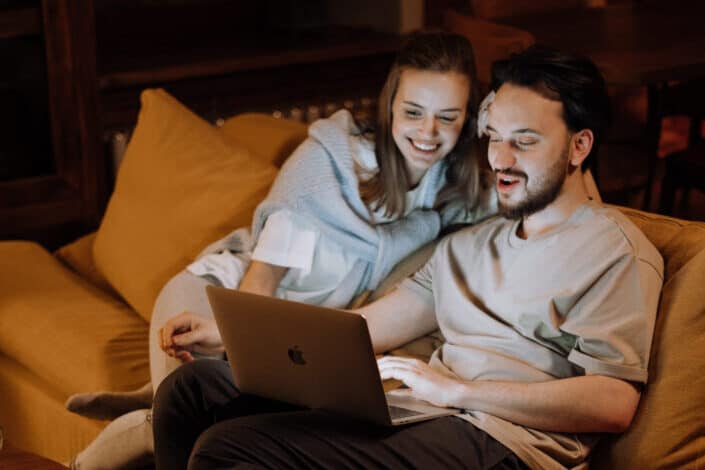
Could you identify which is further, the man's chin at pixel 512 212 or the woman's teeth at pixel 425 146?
the woman's teeth at pixel 425 146

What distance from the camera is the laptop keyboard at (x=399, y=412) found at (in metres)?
1.95

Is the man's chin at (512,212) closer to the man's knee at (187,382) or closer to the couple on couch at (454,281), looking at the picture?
the couple on couch at (454,281)

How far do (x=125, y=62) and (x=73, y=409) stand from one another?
2.07 meters

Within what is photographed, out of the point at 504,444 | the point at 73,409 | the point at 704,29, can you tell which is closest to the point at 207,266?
the point at 73,409

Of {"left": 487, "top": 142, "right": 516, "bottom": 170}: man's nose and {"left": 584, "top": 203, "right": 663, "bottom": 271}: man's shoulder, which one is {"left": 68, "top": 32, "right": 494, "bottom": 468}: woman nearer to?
{"left": 487, "top": 142, "right": 516, "bottom": 170}: man's nose

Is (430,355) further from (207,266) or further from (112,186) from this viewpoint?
(112,186)

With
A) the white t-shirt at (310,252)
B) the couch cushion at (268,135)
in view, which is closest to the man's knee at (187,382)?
the white t-shirt at (310,252)

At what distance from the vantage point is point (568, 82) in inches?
80.0

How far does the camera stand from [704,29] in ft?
12.9

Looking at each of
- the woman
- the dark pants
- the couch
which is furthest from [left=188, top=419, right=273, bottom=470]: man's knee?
the couch

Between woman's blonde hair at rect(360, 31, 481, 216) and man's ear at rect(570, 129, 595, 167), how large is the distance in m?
0.40

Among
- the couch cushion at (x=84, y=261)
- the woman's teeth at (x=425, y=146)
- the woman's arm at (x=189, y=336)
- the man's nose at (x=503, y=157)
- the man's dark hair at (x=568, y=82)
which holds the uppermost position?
the man's dark hair at (x=568, y=82)

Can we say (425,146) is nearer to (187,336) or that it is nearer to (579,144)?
(579,144)

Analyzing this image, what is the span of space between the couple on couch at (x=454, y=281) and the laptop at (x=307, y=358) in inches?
1.4
